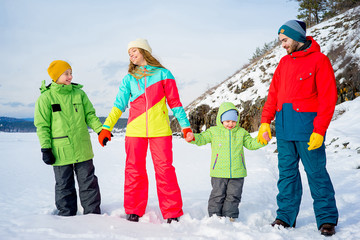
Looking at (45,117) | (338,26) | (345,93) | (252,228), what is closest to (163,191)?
(252,228)

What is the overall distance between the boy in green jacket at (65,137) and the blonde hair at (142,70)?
77cm

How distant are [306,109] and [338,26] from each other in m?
14.8

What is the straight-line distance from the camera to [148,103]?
10.5ft

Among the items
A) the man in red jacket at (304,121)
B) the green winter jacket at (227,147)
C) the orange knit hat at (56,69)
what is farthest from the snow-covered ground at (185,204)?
the orange knit hat at (56,69)

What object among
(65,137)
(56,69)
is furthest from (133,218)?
(56,69)

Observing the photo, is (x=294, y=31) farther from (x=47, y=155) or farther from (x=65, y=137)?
(x=47, y=155)

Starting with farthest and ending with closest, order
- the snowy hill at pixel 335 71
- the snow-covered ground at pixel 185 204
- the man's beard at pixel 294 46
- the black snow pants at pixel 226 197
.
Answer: the snowy hill at pixel 335 71 → the black snow pants at pixel 226 197 → the man's beard at pixel 294 46 → the snow-covered ground at pixel 185 204

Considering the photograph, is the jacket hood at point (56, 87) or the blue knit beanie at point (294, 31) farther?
the jacket hood at point (56, 87)

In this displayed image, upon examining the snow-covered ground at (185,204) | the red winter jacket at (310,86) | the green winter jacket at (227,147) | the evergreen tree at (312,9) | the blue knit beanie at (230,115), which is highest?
the evergreen tree at (312,9)

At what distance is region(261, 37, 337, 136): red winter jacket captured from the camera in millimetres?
2838

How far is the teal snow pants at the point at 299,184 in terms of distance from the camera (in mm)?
2961

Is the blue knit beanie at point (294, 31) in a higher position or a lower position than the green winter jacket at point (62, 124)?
higher

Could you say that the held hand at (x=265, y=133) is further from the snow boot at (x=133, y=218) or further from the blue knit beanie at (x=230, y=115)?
the snow boot at (x=133, y=218)

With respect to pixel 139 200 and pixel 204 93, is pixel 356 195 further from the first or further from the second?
pixel 204 93
